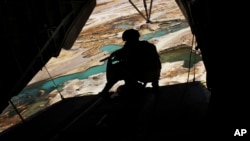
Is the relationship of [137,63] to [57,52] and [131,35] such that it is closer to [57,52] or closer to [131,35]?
[131,35]

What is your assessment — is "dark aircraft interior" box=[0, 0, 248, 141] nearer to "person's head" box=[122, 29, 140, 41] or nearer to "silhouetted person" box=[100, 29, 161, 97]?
"silhouetted person" box=[100, 29, 161, 97]

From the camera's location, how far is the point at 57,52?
6.67 m

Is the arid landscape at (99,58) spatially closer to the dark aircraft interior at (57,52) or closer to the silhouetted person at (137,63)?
the silhouetted person at (137,63)

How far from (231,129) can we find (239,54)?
87cm

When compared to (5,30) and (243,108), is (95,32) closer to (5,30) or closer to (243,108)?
(5,30)

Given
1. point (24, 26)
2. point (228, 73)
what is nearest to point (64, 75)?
point (24, 26)

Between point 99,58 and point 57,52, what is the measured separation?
13994 mm

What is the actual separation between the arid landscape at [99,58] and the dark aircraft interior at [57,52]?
2.96 meters

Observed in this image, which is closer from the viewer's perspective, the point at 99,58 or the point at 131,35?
the point at 131,35

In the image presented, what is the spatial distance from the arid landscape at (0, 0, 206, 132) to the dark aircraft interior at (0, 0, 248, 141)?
2.96 m

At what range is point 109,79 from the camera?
6.75m

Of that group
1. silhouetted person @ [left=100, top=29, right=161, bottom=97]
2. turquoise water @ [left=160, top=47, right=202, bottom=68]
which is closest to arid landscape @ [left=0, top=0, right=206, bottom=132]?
turquoise water @ [left=160, top=47, right=202, bottom=68]

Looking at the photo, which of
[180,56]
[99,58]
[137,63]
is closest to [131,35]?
[137,63]

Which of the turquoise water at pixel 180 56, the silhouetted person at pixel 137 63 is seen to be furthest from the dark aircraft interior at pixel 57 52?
the turquoise water at pixel 180 56
